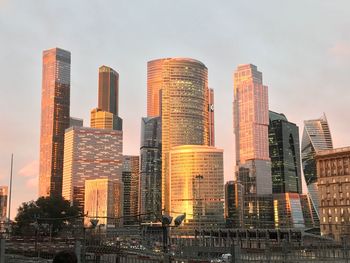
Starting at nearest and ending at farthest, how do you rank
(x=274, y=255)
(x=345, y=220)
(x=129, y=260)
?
(x=129, y=260), (x=274, y=255), (x=345, y=220)

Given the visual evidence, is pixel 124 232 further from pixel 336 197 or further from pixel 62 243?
pixel 336 197

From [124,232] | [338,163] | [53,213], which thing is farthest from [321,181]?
[124,232]

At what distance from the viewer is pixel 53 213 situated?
327ft

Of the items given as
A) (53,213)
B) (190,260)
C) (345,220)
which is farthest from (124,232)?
(345,220)

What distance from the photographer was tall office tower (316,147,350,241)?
12825cm

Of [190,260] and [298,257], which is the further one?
[190,260]

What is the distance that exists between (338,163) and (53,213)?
75.7 meters

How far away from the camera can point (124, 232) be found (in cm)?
3772

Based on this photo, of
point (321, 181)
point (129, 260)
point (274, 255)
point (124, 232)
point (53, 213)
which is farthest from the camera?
point (321, 181)

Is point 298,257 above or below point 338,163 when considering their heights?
below

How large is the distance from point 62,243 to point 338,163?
11172 cm

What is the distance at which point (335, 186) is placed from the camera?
13125cm

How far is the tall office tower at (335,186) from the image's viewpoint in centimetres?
12825

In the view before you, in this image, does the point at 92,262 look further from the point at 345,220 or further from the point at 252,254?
the point at 345,220
